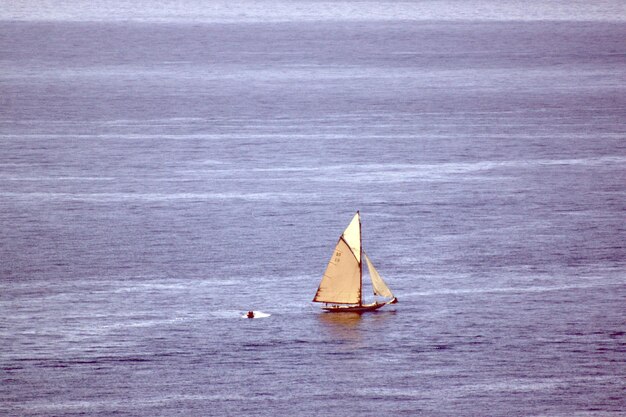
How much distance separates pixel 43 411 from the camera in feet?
181

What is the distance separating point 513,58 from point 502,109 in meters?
57.2

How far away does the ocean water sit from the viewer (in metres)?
57.8

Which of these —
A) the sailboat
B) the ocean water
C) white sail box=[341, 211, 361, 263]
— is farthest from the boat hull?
white sail box=[341, 211, 361, 263]

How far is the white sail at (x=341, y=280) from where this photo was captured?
A: 65.4 m

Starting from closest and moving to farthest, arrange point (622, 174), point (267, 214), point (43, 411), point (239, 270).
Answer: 1. point (43, 411)
2. point (239, 270)
3. point (267, 214)
4. point (622, 174)

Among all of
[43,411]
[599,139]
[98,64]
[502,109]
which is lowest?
[43,411]

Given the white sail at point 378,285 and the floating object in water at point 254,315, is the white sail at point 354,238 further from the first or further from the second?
the floating object in water at point 254,315

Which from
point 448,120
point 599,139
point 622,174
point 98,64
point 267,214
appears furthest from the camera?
point 98,64

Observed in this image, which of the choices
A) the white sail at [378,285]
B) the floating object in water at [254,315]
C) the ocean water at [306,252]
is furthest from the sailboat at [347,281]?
the floating object in water at [254,315]

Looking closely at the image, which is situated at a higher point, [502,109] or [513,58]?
[513,58]

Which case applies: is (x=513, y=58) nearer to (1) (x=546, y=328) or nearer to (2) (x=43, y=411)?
(1) (x=546, y=328)

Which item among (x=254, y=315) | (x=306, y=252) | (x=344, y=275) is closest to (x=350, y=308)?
(x=344, y=275)

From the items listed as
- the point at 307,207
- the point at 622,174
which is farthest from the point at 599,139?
the point at 307,207

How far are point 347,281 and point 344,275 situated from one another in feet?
1.01
